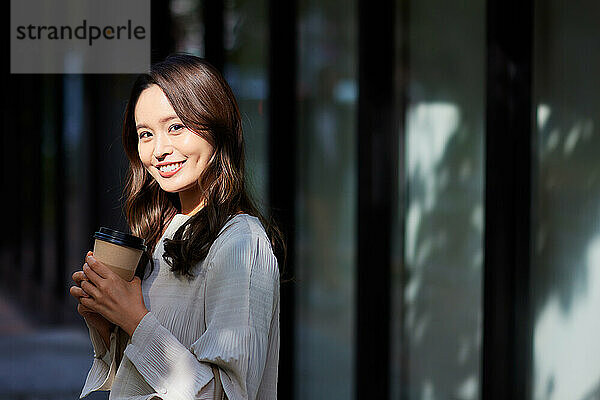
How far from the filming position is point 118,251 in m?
1.68

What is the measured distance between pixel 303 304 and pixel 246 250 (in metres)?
3.12

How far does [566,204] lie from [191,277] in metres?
2.12

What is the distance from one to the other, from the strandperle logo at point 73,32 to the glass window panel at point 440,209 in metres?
1.90

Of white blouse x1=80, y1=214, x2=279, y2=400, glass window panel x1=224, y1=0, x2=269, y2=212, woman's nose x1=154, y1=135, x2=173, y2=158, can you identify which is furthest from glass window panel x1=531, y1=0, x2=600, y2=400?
woman's nose x1=154, y1=135, x2=173, y2=158

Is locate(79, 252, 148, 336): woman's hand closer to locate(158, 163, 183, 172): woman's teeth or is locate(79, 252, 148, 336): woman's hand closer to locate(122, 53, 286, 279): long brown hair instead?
locate(122, 53, 286, 279): long brown hair

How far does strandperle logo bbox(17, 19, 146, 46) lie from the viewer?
5.17 metres

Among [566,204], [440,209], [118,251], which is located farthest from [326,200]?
[118,251]

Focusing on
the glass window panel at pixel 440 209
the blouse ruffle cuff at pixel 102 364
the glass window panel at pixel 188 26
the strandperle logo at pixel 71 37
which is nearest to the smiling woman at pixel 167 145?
the blouse ruffle cuff at pixel 102 364

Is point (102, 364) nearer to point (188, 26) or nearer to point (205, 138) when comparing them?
point (205, 138)

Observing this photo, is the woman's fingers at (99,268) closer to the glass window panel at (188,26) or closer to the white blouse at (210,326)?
the white blouse at (210,326)

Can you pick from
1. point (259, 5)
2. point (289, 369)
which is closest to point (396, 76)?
point (259, 5)

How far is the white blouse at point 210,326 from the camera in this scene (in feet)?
5.22

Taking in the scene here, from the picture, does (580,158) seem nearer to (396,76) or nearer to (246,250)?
(396,76)

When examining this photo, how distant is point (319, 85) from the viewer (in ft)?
15.3
